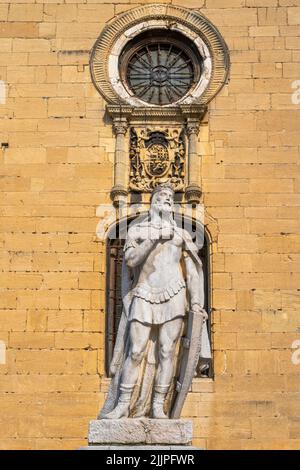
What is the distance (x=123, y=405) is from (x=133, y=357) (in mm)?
507

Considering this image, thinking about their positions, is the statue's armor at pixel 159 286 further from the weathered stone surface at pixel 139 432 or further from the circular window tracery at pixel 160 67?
the circular window tracery at pixel 160 67

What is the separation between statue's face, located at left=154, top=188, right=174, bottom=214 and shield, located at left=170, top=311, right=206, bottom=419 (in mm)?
1225

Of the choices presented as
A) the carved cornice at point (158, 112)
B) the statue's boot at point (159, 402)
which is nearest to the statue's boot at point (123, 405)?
the statue's boot at point (159, 402)

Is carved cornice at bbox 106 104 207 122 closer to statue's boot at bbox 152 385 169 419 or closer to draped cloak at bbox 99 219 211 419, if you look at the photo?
draped cloak at bbox 99 219 211 419

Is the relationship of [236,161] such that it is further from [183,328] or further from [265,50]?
[183,328]

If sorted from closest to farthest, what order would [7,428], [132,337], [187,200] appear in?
[132,337] → [7,428] → [187,200]

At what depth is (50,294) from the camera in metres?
14.2

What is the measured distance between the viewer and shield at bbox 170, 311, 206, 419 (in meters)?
10.2

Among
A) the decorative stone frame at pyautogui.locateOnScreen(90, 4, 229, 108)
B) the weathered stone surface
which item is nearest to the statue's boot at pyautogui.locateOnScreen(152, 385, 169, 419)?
the weathered stone surface

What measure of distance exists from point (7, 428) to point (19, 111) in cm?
489

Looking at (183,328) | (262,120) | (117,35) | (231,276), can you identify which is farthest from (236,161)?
(183,328)

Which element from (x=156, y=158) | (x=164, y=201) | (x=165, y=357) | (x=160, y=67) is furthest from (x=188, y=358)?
(x=160, y=67)

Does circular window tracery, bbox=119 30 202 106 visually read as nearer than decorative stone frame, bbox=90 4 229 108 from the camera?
No

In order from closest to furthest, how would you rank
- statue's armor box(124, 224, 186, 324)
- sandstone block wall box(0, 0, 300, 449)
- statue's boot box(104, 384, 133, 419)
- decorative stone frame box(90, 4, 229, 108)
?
statue's boot box(104, 384, 133, 419) → statue's armor box(124, 224, 186, 324) → sandstone block wall box(0, 0, 300, 449) → decorative stone frame box(90, 4, 229, 108)
